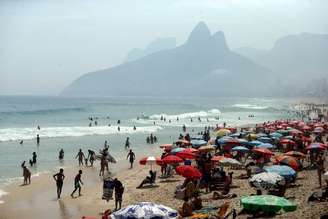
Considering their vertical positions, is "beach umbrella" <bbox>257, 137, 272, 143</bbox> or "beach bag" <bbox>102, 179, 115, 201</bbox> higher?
"beach umbrella" <bbox>257, 137, 272, 143</bbox>

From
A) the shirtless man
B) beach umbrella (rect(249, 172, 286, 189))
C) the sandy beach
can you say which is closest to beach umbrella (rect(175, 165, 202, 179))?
the sandy beach

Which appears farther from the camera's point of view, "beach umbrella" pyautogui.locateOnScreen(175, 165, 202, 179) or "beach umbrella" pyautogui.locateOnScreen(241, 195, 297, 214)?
"beach umbrella" pyautogui.locateOnScreen(175, 165, 202, 179)

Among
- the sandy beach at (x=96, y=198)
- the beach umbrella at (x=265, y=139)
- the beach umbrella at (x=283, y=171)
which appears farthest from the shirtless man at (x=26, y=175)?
the beach umbrella at (x=265, y=139)

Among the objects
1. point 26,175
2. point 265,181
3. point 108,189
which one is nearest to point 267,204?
point 265,181

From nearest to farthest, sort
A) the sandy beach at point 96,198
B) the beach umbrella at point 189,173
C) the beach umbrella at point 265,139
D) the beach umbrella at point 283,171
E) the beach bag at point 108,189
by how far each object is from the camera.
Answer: the sandy beach at point 96,198
the beach umbrella at point 283,171
the beach umbrella at point 189,173
the beach bag at point 108,189
the beach umbrella at point 265,139

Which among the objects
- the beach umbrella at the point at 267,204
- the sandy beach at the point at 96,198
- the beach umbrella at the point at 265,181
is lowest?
the sandy beach at the point at 96,198

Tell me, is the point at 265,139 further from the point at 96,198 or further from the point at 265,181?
the point at 265,181

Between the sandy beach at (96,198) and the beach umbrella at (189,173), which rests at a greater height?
the beach umbrella at (189,173)

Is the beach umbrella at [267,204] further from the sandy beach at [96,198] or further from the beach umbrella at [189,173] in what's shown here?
the beach umbrella at [189,173]

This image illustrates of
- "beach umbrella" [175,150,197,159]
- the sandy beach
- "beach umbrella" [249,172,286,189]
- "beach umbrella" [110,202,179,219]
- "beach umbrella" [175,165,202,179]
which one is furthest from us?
"beach umbrella" [175,150,197,159]

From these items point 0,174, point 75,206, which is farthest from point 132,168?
point 75,206

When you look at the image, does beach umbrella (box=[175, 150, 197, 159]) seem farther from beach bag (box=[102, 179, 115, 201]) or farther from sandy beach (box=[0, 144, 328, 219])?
beach bag (box=[102, 179, 115, 201])

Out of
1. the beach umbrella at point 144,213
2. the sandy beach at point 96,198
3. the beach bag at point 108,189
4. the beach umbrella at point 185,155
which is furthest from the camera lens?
the beach umbrella at point 185,155

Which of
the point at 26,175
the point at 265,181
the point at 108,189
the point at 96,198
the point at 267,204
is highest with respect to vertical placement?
the point at 265,181
